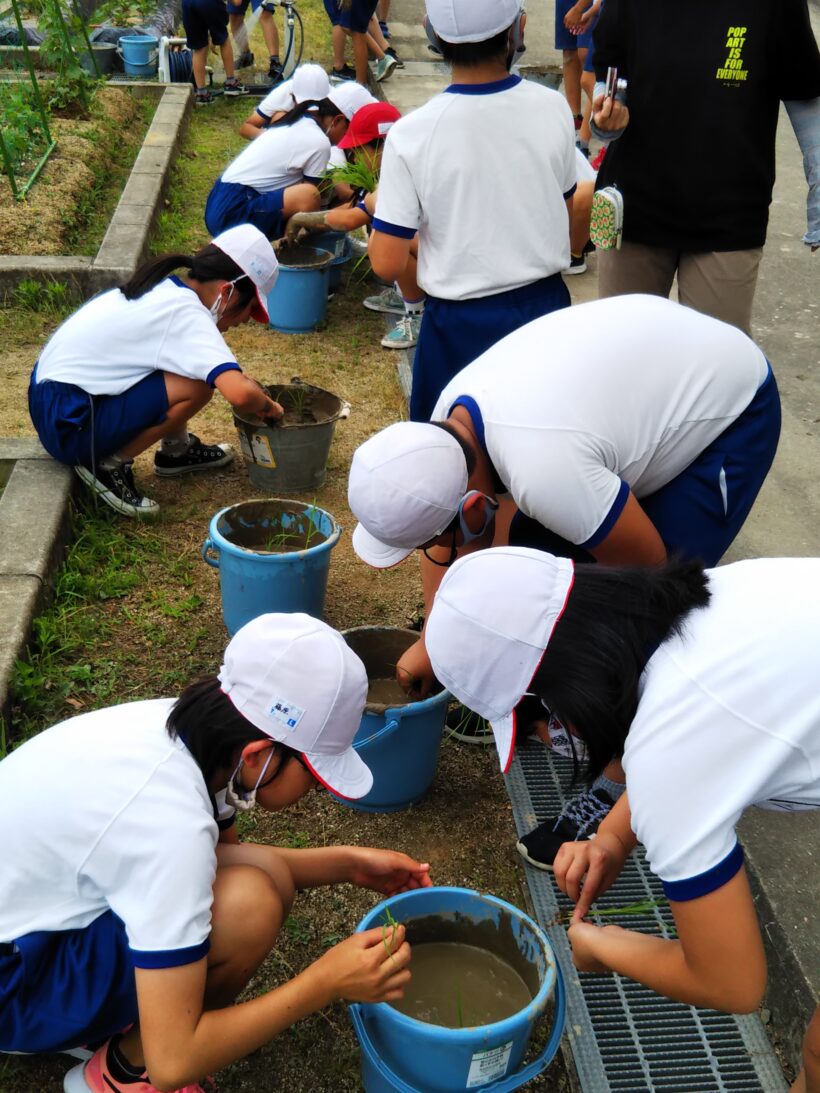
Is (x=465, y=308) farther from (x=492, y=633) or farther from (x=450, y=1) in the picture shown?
(x=492, y=633)

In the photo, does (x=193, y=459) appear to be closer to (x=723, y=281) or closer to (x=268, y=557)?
(x=268, y=557)

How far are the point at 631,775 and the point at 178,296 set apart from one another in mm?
2448

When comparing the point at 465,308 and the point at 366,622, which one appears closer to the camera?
the point at 465,308

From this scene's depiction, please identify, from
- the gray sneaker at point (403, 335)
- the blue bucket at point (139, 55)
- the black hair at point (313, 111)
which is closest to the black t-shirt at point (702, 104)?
the gray sneaker at point (403, 335)

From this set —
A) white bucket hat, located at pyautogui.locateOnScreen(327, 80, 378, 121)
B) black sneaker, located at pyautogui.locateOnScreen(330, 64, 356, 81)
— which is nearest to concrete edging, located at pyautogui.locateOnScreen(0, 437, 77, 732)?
white bucket hat, located at pyautogui.locateOnScreen(327, 80, 378, 121)

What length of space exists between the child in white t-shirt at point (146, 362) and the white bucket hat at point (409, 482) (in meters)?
1.30

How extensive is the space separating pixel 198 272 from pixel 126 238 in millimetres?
2177

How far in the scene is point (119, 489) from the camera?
11.8ft

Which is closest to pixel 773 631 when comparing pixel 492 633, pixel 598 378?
pixel 492 633

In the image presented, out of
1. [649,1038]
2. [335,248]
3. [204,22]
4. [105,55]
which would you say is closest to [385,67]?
[204,22]

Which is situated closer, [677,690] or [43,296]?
[677,690]

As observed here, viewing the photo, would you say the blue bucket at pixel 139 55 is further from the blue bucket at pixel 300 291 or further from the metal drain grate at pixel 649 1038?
the metal drain grate at pixel 649 1038

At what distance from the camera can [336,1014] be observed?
209 centimetres

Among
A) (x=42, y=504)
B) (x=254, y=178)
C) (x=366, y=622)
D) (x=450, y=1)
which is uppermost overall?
(x=450, y=1)
